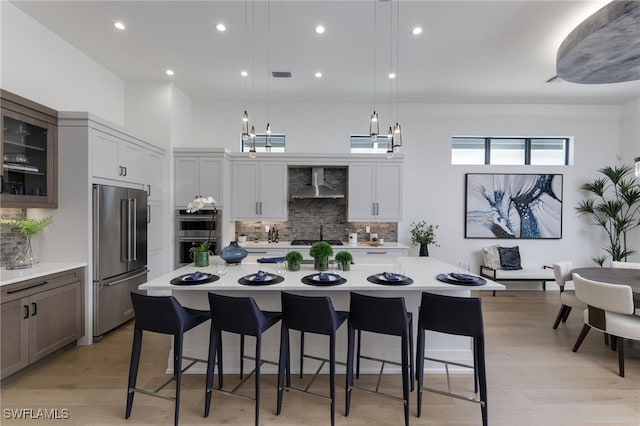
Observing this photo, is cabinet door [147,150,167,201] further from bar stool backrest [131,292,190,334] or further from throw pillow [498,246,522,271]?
throw pillow [498,246,522,271]

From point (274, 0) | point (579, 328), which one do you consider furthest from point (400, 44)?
point (579, 328)

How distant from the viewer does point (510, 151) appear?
19.4 feet

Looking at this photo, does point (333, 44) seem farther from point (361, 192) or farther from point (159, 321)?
point (159, 321)

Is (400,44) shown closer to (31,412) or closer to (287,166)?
(287,166)

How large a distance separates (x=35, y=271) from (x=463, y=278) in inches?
155

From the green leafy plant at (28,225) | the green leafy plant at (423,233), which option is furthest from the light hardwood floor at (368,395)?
the green leafy plant at (423,233)

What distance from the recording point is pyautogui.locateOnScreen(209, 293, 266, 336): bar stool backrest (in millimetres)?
2117

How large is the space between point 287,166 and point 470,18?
11.1 feet

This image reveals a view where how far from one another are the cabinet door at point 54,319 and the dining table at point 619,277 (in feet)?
18.3

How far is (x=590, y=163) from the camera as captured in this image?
Answer: 577 cm

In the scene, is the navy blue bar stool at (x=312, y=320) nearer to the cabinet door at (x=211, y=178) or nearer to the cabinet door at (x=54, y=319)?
the cabinet door at (x=54, y=319)

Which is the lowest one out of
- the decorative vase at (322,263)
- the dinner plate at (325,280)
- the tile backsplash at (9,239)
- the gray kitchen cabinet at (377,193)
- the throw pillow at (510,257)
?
the throw pillow at (510,257)

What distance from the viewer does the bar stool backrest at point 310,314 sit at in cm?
210

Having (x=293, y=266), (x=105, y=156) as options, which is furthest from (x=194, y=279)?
Answer: (x=105, y=156)
